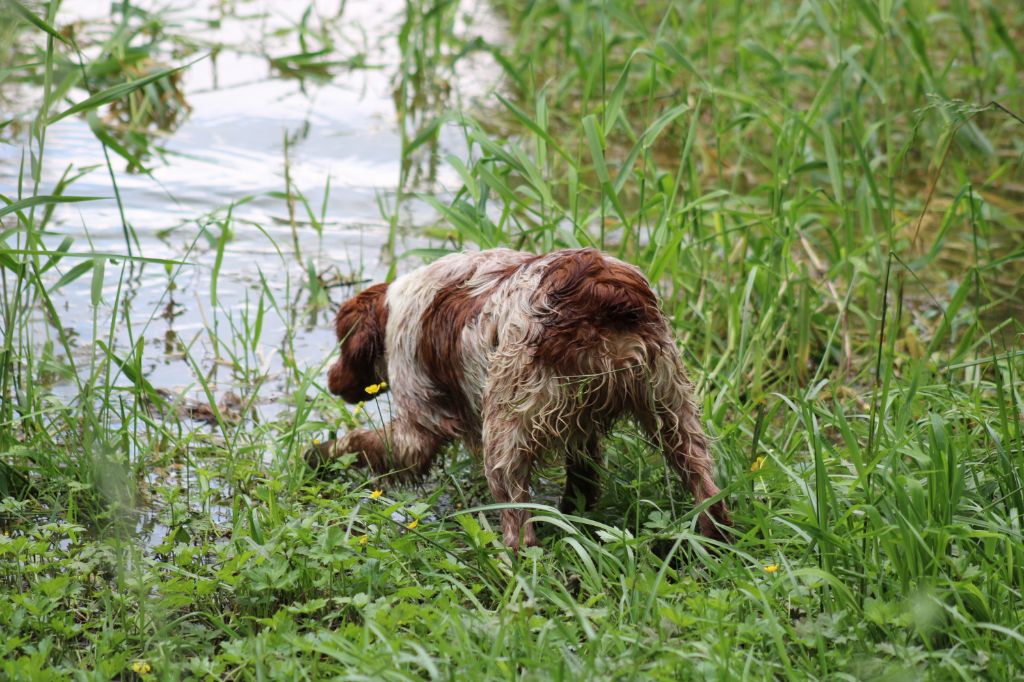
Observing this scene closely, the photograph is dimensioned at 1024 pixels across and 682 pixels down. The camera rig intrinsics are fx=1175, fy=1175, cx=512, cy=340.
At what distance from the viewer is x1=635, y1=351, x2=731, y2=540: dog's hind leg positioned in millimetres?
3428

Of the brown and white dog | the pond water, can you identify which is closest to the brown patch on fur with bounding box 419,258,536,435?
the brown and white dog

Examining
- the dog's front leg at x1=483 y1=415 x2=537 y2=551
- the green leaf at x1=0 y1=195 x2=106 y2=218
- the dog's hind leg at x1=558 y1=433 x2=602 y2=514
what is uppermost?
the green leaf at x1=0 y1=195 x2=106 y2=218

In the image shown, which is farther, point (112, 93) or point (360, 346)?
point (360, 346)

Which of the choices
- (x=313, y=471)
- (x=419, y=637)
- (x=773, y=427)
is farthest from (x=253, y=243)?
(x=419, y=637)

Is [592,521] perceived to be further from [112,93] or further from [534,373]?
[112,93]

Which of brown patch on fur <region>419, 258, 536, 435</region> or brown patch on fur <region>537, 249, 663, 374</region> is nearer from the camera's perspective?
brown patch on fur <region>537, 249, 663, 374</region>

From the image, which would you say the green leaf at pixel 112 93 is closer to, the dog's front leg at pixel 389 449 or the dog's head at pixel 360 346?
the dog's head at pixel 360 346

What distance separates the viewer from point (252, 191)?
675cm

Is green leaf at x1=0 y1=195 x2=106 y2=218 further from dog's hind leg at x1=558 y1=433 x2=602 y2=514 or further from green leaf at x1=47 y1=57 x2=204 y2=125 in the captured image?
dog's hind leg at x1=558 y1=433 x2=602 y2=514

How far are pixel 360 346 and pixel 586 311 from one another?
119cm

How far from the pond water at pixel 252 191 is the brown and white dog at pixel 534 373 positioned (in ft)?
2.53

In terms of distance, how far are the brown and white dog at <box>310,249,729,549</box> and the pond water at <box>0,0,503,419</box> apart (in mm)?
772

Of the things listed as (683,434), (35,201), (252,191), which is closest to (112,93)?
(35,201)

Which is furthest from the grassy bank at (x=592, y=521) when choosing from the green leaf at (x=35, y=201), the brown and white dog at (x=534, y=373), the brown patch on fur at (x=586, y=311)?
the brown patch on fur at (x=586, y=311)
